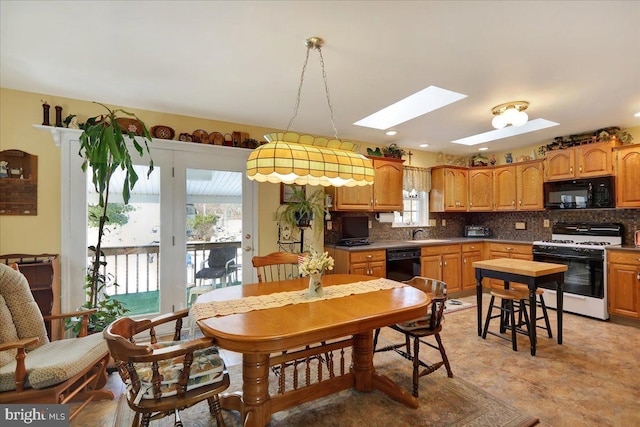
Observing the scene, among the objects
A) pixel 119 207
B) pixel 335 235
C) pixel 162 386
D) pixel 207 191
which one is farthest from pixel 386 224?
pixel 162 386

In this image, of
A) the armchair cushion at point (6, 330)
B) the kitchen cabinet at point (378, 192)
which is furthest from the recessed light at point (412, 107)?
the armchair cushion at point (6, 330)

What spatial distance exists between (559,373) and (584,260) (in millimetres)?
2031

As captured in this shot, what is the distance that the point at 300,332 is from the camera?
4.86 ft

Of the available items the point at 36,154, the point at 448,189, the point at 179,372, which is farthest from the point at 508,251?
the point at 36,154

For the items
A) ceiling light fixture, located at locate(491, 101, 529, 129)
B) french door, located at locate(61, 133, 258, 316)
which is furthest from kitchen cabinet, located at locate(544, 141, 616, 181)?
french door, located at locate(61, 133, 258, 316)

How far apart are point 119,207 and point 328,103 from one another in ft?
8.09

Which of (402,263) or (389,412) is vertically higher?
(402,263)

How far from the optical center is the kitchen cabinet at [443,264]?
4586 millimetres

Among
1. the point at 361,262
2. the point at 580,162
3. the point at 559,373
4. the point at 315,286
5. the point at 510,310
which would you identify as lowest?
the point at 559,373

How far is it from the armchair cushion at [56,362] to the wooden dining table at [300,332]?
0.75 m

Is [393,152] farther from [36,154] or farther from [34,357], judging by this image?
[34,357]

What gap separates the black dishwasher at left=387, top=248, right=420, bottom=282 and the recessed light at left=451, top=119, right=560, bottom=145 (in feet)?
6.35

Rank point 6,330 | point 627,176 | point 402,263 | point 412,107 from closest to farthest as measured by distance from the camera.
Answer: point 6,330
point 412,107
point 627,176
point 402,263

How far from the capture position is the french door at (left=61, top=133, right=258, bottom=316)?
2.96 metres
